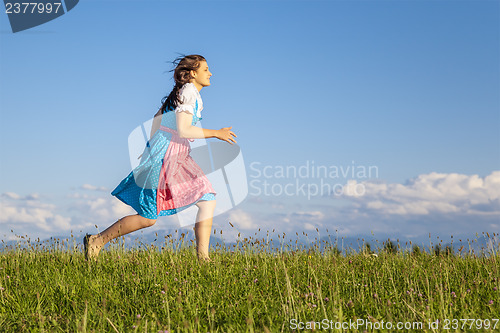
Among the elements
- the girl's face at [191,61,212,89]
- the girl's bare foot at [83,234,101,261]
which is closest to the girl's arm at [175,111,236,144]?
the girl's face at [191,61,212,89]

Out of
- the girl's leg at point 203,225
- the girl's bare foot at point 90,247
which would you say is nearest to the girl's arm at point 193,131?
the girl's leg at point 203,225

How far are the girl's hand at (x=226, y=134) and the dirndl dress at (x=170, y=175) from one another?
497 millimetres

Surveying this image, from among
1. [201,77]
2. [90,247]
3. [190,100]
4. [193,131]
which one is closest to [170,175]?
[193,131]

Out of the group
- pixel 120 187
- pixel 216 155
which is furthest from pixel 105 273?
pixel 216 155

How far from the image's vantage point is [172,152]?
19.5ft

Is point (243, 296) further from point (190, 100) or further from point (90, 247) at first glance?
point (90, 247)

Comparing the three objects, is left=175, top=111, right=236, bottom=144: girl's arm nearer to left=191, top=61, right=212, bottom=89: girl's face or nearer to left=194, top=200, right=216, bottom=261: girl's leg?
left=191, top=61, right=212, bottom=89: girl's face

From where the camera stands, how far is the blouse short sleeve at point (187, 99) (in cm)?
578

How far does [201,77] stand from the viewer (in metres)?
6.26

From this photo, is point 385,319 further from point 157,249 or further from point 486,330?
point 157,249

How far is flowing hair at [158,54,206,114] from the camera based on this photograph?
20.4 feet

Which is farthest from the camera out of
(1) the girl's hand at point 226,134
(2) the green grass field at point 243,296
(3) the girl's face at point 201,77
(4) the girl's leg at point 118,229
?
(3) the girl's face at point 201,77

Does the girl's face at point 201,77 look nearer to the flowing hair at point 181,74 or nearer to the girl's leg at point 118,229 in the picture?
the flowing hair at point 181,74

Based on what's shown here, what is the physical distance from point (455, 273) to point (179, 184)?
3416 millimetres
